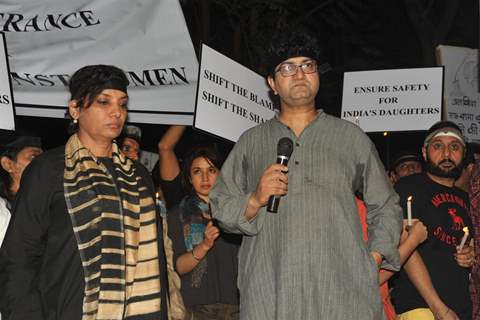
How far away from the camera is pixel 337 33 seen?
20078 millimetres

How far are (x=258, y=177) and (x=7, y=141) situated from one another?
2855 millimetres

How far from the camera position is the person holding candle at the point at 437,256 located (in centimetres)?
638

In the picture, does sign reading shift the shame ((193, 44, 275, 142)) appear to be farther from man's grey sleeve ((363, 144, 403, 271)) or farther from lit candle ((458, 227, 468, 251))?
man's grey sleeve ((363, 144, 403, 271))

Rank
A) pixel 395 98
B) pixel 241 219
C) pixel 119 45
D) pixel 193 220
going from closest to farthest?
pixel 241 219, pixel 193 220, pixel 119 45, pixel 395 98

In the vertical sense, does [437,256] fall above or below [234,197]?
below

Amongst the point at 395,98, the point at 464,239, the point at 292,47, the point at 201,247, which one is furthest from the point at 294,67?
the point at 395,98

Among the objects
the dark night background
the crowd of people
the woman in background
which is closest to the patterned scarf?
the woman in background

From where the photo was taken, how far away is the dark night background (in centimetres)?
1319

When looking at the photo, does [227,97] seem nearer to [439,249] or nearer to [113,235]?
[439,249]

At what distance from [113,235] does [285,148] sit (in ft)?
3.20

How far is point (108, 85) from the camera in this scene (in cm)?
477

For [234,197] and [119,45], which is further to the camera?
[119,45]

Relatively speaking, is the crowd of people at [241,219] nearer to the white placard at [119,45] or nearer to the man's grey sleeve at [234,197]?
the man's grey sleeve at [234,197]

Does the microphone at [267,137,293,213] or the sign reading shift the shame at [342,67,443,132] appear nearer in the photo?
the microphone at [267,137,293,213]
